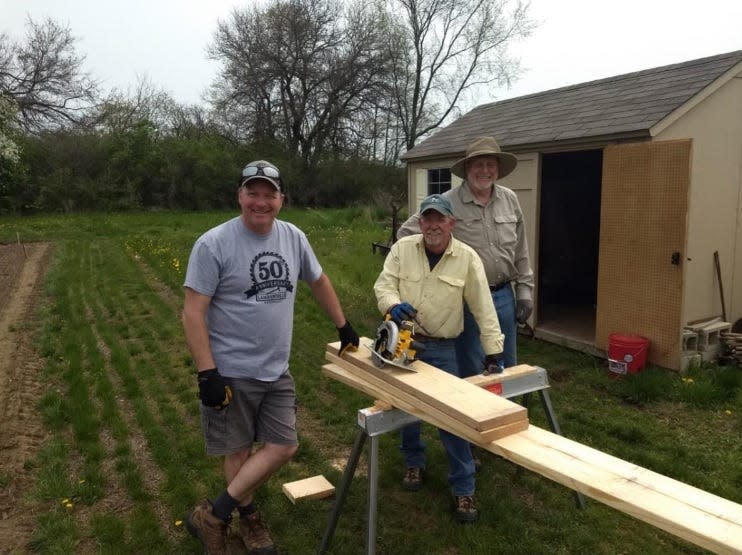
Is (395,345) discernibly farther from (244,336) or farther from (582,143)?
(582,143)

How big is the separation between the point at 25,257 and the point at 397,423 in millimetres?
13680

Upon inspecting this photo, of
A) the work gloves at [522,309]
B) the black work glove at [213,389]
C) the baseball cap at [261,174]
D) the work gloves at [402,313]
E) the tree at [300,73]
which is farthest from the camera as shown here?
the tree at [300,73]

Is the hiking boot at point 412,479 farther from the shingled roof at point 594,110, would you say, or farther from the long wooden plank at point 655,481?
the shingled roof at point 594,110

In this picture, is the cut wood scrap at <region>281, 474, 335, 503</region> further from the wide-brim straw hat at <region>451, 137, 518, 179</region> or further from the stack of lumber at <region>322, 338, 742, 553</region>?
the wide-brim straw hat at <region>451, 137, 518, 179</region>

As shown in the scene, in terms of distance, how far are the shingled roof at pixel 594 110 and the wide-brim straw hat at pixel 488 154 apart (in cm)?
285

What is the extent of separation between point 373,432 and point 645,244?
14.9ft

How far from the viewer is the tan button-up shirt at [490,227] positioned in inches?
152

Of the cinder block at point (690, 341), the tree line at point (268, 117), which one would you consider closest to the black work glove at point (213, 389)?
the cinder block at point (690, 341)

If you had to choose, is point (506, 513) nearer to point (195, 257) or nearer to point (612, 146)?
point (195, 257)

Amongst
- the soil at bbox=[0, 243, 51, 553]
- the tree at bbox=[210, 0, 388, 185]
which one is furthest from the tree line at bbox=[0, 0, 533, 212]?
the soil at bbox=[0, 243, 51, 553]

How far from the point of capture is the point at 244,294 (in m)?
2.95

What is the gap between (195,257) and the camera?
2.85 meters

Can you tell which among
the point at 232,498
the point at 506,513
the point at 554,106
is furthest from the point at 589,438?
the point at 554,106

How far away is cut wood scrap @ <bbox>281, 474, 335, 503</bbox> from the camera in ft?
12.4
